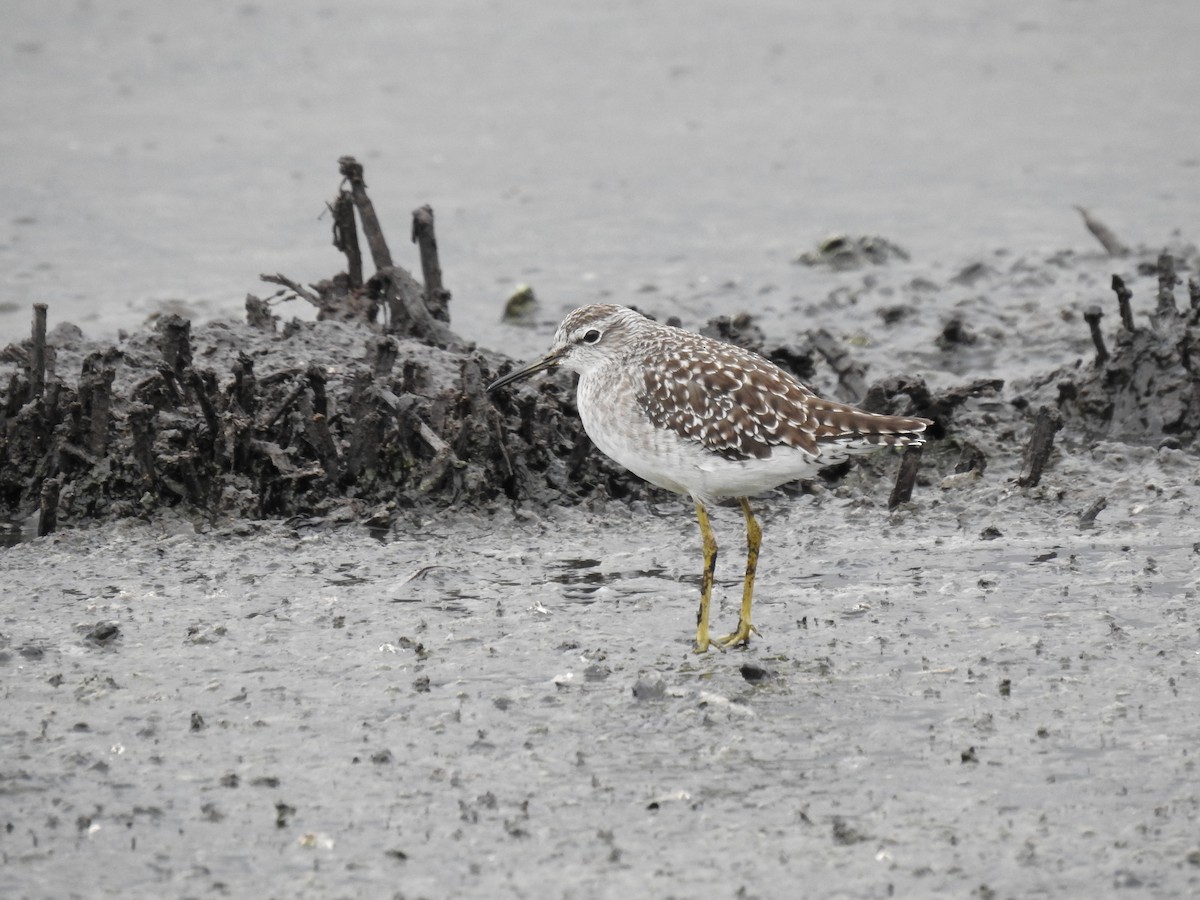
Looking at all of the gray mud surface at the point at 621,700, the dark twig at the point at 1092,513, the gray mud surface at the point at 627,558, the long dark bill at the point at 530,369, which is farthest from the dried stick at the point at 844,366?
the long dark bill at the point at 530,369

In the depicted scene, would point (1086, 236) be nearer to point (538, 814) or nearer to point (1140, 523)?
point (1140, 523)

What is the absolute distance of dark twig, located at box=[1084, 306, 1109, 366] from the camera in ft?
33.4

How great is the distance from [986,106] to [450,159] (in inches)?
233

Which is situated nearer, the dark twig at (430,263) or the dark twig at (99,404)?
the dark twig at (99,404)

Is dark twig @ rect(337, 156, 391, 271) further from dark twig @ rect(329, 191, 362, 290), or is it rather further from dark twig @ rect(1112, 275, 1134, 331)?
dark twig @ rect(1112, 275, 1134, 331)

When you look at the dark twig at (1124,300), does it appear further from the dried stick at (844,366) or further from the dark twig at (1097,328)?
the dried stick at (844,366)

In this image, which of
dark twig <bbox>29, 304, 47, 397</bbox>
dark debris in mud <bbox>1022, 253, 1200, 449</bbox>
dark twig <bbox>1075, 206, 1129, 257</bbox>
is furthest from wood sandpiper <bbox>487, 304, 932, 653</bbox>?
dark twig <bbox>1075, 206, 1129, 257</bbox>

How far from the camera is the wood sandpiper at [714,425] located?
25.0 feet

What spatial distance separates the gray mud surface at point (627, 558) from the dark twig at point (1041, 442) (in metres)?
0.14

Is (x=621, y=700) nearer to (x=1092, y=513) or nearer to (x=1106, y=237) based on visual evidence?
(x=1092, y=513)

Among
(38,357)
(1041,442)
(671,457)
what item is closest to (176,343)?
(38,357)

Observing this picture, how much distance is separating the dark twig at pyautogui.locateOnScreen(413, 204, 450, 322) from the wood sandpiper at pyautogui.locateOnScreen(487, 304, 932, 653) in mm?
2966

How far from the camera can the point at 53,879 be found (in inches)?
221

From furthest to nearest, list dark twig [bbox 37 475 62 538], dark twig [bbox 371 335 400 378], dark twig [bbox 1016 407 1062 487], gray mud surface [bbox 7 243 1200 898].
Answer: dark twig [bbox 371 335 400 378] < dark twig [bbox 1016 407 1062 487] < dark twig [bbox 37 475 62 538] < gray mud surface [bbox 7 243 1200 898]
